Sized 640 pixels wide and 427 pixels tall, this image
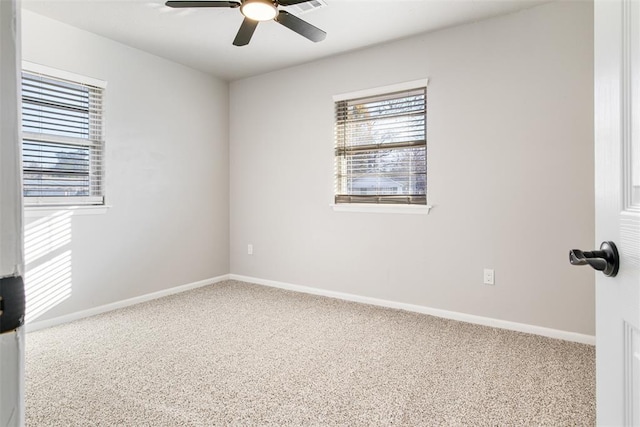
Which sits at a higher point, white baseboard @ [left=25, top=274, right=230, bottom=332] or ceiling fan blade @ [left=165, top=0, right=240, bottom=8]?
ceiling fan blade @ [left=165, top=0, right=240, bottom=8]

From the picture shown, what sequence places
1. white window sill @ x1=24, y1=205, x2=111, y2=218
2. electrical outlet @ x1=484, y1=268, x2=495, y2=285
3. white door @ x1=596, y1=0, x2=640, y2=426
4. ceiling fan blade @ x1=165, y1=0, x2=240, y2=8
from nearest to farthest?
1. white door @ x1=596, y1=0, x2=640, y2=426
2. ceiling fan blade @ x1=165, y1=0, x2=240, y2=8
3. white window sill @ x1=24, y1=205, x2=111, y2=218
4. electrical outlet @ x1=484, y1=268, x2=495, y2=285

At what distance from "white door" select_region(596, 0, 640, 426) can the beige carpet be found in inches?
45.9

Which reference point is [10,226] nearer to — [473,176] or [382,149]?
[473,176]

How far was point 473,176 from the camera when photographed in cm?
298

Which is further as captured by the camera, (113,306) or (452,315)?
(113,306)

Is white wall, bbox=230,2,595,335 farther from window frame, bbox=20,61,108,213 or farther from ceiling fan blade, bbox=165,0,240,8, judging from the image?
window frame, bbox=20,61,108,213

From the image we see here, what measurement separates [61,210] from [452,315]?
3415mm

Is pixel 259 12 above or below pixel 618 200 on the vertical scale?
above

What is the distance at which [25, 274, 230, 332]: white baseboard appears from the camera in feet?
9.47

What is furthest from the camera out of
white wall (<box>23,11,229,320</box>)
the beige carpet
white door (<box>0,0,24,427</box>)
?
white wall (<box>23,11,229,320</box>)

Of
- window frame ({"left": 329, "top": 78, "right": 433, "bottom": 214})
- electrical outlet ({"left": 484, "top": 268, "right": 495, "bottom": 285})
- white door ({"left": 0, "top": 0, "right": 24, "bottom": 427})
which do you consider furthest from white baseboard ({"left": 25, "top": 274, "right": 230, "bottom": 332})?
white door ({"left": 0, "top": 0, "right": 24, "bottom": 427})

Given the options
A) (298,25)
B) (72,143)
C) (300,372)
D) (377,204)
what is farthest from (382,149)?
(72,143)

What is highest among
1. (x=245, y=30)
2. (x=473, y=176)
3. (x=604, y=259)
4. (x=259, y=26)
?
(x=259, y=26)

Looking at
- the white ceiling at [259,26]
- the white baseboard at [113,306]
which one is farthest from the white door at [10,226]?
the white baseboard at [113,306]
